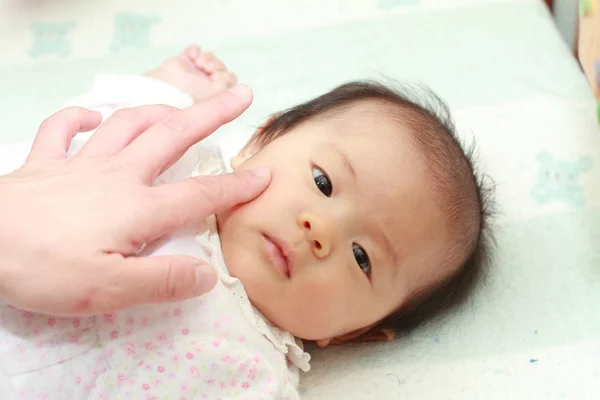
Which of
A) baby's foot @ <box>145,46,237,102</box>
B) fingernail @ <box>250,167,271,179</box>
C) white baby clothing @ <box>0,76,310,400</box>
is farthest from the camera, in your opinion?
baby's foot @ <box>145,46,237,102</box>

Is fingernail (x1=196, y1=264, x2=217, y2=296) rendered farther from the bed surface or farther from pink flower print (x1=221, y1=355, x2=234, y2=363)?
the bed surface

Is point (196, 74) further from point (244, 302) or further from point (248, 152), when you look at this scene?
point (244, 302)

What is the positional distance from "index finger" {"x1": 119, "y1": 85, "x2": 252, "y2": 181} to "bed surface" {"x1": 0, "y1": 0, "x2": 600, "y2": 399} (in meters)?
0.39

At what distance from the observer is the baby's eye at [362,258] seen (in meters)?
0.97

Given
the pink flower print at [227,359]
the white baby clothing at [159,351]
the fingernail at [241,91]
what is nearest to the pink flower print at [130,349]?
the white baby clothing at [159,351]

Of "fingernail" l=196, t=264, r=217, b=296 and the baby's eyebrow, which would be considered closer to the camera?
"fingernail" l=196, t=264, r=217, b=296

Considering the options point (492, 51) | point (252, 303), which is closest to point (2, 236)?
point (252, 303)

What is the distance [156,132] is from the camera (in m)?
0.86

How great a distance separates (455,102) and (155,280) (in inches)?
33.0

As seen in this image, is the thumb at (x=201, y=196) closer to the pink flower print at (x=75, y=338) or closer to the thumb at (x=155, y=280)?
the thumb at (x=155, y=280)

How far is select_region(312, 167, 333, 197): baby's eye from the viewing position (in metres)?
0.97

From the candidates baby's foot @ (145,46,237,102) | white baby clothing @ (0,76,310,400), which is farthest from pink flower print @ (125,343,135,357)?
baby's foot @ (145,46,237,102)

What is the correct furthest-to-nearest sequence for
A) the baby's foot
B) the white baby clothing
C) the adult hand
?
the baby's foot
the white baby clothing
the adult hand

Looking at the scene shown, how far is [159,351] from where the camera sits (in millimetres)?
884
